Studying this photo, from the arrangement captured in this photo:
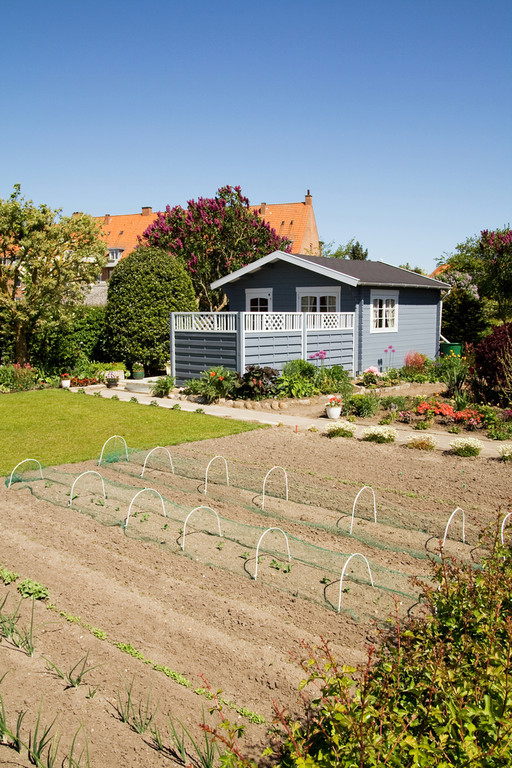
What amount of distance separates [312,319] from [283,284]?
3000mm

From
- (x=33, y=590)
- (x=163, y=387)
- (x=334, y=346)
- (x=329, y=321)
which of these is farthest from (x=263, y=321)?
(x=33, y=590)

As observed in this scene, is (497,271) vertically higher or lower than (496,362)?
higher

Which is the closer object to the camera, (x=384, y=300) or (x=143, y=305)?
(x=143, y=305)

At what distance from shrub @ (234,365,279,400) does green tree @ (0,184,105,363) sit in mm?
5938

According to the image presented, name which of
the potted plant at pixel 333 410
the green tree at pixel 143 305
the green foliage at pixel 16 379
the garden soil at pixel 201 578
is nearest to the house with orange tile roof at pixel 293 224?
the green tree at pixel 143 305

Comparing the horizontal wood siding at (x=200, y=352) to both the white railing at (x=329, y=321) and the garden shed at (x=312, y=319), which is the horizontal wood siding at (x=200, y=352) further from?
the white railing at (x=329, y=321)

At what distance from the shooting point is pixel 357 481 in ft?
24.6

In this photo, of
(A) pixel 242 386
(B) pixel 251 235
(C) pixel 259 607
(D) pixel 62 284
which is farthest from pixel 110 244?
(C) pixel 259 607

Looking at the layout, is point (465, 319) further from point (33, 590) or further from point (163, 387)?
point (33, 590)

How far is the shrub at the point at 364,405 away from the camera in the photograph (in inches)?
470

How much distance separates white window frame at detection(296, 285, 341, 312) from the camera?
58.7ft

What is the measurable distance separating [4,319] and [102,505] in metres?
11.7

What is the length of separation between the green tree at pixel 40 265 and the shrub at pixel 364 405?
8.76m

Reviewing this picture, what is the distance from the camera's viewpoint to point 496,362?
39.4 feet
